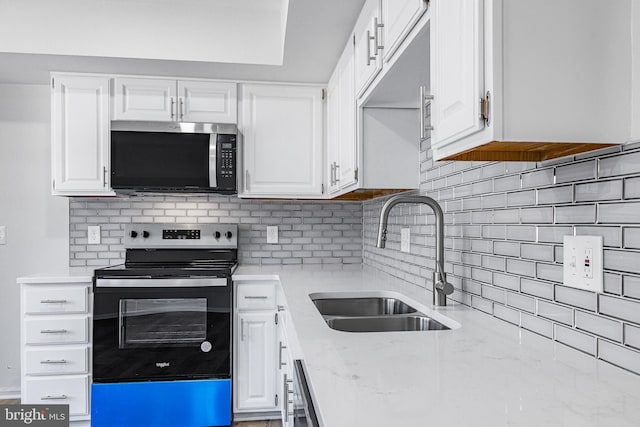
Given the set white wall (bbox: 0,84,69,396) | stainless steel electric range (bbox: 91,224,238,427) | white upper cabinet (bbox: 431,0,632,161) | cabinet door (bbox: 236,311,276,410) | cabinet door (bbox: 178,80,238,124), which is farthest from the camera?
white wall (bbox: 0,84,69,396)

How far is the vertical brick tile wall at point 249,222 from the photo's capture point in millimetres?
3047

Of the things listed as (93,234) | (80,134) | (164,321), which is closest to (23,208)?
(93,234)

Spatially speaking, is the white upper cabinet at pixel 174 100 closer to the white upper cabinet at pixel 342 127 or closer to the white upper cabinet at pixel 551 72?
the white upper cabinet at pixel 342 127

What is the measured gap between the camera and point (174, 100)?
9.18ft

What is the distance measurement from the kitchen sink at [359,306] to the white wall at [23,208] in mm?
2062

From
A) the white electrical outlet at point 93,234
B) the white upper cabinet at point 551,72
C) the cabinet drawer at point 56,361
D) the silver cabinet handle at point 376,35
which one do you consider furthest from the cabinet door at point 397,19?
the white electrical outlet at point 93,234

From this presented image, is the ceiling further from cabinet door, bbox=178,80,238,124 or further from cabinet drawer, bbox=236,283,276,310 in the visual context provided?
cabinet drawer, bbox=236,283,276,310

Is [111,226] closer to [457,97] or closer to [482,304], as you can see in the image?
[482,304]

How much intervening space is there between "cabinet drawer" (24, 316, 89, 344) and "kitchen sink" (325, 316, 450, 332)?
65.3 inches

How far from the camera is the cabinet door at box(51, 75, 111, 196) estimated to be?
2.72 meters

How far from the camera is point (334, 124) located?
8.68ft

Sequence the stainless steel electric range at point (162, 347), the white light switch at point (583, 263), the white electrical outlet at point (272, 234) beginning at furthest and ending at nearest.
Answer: the white electrical outlet at point (272, 234), the stainless steel electric range at point (162, 347), the white light switch at point (583, 263)

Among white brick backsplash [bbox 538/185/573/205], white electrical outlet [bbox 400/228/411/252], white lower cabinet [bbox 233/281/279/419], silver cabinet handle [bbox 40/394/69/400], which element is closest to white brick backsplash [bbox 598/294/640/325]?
white brick backsplash [bbox 538/185/573/205]

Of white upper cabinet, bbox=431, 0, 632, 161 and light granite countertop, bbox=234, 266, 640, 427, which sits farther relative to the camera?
white upper cabinet, bbox=431, 0, 632, 161
